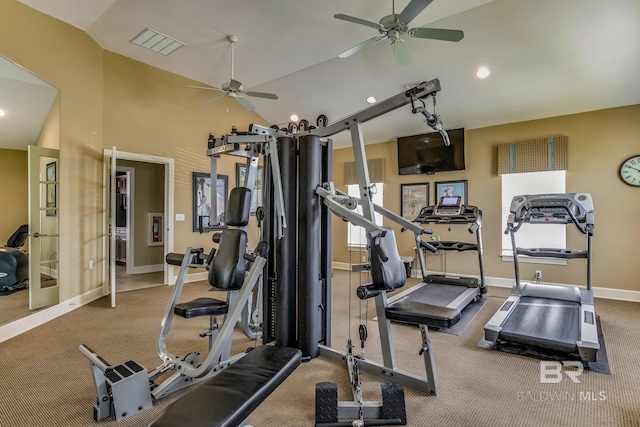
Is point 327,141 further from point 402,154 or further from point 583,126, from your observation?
point 583,126

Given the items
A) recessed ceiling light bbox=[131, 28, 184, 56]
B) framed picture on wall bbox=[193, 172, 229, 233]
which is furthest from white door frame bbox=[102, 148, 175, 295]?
recessed ceiling light bbox=[131, 28, 184, 56]

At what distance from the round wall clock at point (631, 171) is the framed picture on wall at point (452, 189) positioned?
2.13 metres

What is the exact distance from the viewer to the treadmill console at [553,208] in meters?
4.18

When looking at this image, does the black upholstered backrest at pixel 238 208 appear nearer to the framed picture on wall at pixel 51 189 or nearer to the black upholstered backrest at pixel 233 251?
the black upholstered backrest at pixel 233 251

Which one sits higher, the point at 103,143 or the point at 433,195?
the point at 103,143

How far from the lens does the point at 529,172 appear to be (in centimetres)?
550

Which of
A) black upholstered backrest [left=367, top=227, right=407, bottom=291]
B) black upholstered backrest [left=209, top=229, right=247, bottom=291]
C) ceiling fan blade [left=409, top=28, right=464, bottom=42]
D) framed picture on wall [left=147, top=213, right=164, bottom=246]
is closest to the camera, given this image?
black upholstered backrest [left=367, top=227, right=407, bottom=291]

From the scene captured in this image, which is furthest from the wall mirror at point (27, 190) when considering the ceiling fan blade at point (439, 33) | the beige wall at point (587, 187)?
the beige wall at point (587, 187)

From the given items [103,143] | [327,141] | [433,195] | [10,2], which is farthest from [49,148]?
[433,195]

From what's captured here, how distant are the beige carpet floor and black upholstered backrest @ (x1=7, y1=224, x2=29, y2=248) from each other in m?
0.96

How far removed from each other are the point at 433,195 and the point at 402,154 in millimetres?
1015

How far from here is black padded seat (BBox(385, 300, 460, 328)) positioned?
2.09m

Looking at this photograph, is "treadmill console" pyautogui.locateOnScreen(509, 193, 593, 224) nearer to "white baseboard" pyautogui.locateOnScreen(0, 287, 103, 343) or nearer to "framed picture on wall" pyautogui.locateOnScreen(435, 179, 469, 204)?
"framed picture on wall" pyautogui.locateOnScreen(435, 179, 469, 204)

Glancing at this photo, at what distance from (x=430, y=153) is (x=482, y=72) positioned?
1.81 m
